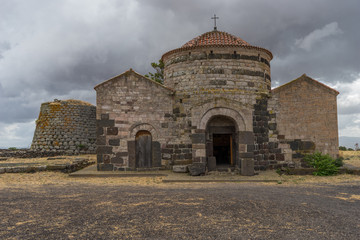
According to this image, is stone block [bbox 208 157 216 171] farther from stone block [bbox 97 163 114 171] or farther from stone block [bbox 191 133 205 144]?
stone block [bbox 97 163 114 171]

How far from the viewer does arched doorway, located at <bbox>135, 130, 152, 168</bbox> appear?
13719mm

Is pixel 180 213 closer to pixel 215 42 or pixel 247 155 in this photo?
pixel 247 155

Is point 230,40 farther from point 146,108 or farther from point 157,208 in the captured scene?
point 157,208

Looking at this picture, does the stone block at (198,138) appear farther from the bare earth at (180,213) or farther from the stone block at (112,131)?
the stone block at (112,131)

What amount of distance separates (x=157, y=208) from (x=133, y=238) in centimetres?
182

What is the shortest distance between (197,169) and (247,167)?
2.31 meters

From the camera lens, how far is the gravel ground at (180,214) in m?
5.15

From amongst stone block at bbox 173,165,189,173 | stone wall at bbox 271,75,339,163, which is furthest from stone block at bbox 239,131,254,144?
stone block at bbox 173,165,189,173

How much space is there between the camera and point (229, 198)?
7.66 metres

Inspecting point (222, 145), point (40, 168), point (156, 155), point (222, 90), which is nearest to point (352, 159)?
point (222, 145)

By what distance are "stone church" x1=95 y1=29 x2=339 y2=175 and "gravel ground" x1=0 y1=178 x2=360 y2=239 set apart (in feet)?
15.5

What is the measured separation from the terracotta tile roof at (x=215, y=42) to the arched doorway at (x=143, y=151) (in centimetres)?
484

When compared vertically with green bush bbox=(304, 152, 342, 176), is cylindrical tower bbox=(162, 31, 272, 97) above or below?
above

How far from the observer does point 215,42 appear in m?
14.1
